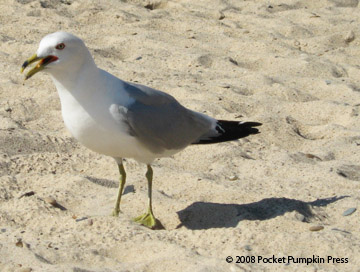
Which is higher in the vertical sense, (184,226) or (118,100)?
(118,100)

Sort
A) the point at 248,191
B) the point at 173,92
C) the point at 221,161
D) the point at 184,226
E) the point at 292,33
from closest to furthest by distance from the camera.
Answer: the point at 184,226
the point at 248,191
the point at 221,161
the point at 173,92
the point at 292,33

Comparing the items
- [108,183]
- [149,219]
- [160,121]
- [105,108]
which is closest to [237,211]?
[149,219]

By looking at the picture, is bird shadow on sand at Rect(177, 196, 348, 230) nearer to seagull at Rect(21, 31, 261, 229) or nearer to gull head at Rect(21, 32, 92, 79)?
seagull at Rect(21, 31, 261, 229)

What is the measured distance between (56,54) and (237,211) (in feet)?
4.06

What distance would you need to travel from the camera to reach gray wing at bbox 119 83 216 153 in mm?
3422

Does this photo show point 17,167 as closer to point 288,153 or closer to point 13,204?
point 13,204

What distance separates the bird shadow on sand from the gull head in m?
1.00

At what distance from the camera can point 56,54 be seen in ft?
10.4

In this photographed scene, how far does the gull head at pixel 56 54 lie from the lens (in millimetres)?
3178

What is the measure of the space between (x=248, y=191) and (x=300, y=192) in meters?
0.29

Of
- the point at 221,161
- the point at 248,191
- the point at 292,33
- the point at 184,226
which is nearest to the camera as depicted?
the point at 184,226

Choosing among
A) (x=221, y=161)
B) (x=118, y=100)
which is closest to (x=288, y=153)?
(x=221, y=161)

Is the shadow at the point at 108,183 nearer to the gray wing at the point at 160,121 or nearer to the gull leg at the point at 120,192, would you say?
the gull leg at the point at 120,192

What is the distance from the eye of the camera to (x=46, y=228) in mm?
3371
